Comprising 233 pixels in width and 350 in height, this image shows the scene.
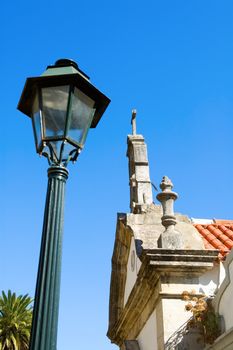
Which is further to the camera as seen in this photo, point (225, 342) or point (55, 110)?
point (225, 342)

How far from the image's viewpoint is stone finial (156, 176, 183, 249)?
22.8ft

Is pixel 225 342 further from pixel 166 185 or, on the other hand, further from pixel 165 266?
pixel 166 185

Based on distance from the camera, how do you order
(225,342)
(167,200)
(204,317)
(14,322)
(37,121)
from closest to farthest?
(37,121)
(225,342)
(204,317)
(167,200)
(14,322)

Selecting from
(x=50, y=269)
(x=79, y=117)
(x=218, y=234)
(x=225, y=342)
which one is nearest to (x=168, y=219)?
(x=218, y=234)

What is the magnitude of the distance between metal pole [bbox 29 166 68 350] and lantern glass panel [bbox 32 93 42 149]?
30 centimetres

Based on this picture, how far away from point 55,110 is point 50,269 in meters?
1.23

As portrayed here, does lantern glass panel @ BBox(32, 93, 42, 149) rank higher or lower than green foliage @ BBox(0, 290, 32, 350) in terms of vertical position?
lower

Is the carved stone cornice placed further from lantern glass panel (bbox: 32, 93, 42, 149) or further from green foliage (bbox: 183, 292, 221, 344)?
lantern glass panel (bbox: 32, 93, 42, 149)

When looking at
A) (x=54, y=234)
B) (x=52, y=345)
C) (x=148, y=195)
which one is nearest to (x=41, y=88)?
(x=54, y=234)

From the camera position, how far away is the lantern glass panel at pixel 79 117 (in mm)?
3229

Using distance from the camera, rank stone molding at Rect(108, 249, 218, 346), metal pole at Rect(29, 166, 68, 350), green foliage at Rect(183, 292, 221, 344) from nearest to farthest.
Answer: metal pole at Rect(29, 166, 68, 350), green foliage at Rect(183, 292, 221, 344), stone molding at Rect(108, 249, 218, 346)

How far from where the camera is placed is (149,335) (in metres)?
7.70

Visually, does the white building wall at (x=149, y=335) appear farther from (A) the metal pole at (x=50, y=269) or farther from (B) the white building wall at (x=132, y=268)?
(A) the metal pole at (x=50, y=269)

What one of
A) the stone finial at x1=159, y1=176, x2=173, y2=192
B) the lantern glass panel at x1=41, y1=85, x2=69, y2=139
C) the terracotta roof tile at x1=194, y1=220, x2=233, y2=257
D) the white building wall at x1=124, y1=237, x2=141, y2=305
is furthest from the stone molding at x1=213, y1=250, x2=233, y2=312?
the lantern glass panel at x1=41, y1=85, x2=69, y2=139
